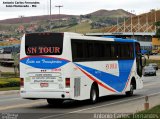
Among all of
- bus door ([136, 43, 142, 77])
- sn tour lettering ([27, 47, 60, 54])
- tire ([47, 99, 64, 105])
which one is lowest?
tire ([47, 99, 64, 105])

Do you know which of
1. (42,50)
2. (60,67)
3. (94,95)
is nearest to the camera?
(60,67)

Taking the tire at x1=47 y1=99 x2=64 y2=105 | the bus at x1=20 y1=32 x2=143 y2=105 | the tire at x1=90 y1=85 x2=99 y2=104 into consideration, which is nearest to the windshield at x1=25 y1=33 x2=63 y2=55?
the bus at x1=20 y1=32 x2=143 y2=105

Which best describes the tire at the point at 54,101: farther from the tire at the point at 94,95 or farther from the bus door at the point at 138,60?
the bus door at the point at 138,60

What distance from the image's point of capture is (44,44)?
840 inches

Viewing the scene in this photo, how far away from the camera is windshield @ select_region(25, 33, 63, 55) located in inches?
831

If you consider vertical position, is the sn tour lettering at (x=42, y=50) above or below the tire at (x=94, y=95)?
above

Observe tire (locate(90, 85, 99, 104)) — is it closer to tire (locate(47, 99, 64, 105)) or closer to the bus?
the bus

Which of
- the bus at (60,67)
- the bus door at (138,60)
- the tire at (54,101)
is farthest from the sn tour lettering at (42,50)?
the bus door at (138,60)

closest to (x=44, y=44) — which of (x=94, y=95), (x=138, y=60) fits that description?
(x=94, y=95)

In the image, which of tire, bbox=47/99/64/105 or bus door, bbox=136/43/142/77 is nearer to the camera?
tire, bbox=47/99/64/105

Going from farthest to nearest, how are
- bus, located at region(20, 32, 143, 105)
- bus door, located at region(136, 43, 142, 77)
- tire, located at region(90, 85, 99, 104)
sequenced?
bus door, located at region(136, 43, 142, 77) < tire, located at region(90, 85, 99, 104) < bus, located at region(20, 32, 143, 105)

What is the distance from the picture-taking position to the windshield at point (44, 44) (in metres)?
21.1

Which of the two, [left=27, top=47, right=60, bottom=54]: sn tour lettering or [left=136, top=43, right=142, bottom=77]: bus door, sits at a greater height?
[left=27, top=47, right=60, bottom=54]: sn tour lettering

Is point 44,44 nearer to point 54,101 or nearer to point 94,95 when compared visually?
point 54,101
